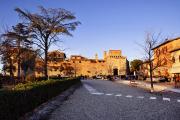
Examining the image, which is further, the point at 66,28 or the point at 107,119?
the point at 66,28

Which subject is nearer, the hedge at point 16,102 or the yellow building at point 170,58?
the hedge at point 16,102

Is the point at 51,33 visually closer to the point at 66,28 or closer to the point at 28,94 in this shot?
the point at 66,28

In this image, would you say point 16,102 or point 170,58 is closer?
point 16,102

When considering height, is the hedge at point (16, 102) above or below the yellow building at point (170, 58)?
below

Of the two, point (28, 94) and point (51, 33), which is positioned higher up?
point (51, 33)

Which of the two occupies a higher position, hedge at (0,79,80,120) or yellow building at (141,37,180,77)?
yellow building at (141,37,180,77)

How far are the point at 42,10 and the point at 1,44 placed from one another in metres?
9.29

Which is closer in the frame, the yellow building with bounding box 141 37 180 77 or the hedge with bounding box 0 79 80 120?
the hedge with bounding box 0 79 80 120

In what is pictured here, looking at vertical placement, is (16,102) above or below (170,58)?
below

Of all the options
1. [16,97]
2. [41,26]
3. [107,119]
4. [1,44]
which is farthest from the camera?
[1,44]

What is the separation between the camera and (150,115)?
13.9m

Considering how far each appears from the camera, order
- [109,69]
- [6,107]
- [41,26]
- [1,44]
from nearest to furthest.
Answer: [6,107] → [41,26] → [1,44] → [109,69]

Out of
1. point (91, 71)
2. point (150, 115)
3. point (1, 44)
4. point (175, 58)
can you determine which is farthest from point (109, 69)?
point (150, 115)

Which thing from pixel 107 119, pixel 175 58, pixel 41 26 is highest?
pixel 41 26
